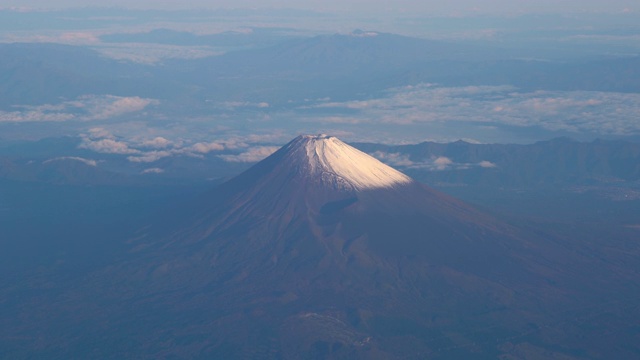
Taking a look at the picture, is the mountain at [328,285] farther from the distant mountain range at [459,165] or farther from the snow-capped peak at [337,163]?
the distant mountain range at [459,165]

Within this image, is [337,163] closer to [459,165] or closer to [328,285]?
[328,285]

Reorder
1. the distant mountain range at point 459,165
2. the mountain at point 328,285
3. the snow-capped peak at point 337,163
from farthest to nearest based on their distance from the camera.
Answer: the distant mountain range at point 459,165 → the snow-capped peak at point 337,163 → the mountain at point 328,285

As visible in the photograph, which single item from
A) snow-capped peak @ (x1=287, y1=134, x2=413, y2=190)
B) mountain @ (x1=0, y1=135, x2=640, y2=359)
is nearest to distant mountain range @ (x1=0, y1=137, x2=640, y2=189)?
snow-capped peak @ (x1=287, y1=134, x2=413, y2=190)

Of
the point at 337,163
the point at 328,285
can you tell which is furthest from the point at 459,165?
the point at 328,285

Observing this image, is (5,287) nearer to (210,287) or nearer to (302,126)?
(210,287)

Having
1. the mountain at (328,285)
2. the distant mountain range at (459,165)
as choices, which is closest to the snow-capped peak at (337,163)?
the mountain at (328,285)

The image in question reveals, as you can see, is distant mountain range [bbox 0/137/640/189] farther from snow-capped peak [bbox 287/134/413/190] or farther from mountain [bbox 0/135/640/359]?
mountain [bbox 0/135/640/359]
